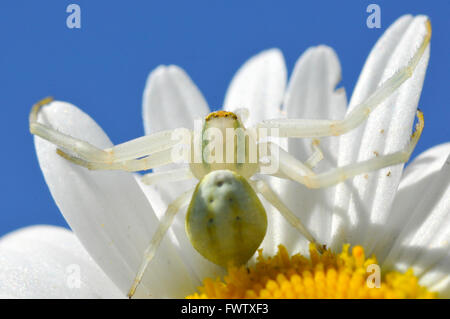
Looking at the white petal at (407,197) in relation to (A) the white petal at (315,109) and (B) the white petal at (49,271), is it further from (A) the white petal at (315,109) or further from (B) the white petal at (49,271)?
(B) the white petal at (49,271)

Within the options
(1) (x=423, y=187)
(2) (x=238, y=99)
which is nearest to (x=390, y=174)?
(1) (x=423, y=187)

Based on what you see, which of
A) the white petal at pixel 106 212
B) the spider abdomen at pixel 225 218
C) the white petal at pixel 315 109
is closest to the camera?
the spider abdomen at pixel 225 218

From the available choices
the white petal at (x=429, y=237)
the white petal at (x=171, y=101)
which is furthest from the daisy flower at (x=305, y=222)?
the white petal at (x=171, y=101)

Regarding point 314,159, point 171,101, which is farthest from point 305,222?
point 171,101

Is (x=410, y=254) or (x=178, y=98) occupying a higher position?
(x=178, y=98)

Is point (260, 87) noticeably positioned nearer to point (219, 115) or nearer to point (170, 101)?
point (170, 101)

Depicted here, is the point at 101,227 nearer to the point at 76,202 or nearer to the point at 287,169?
the point at 76,202
